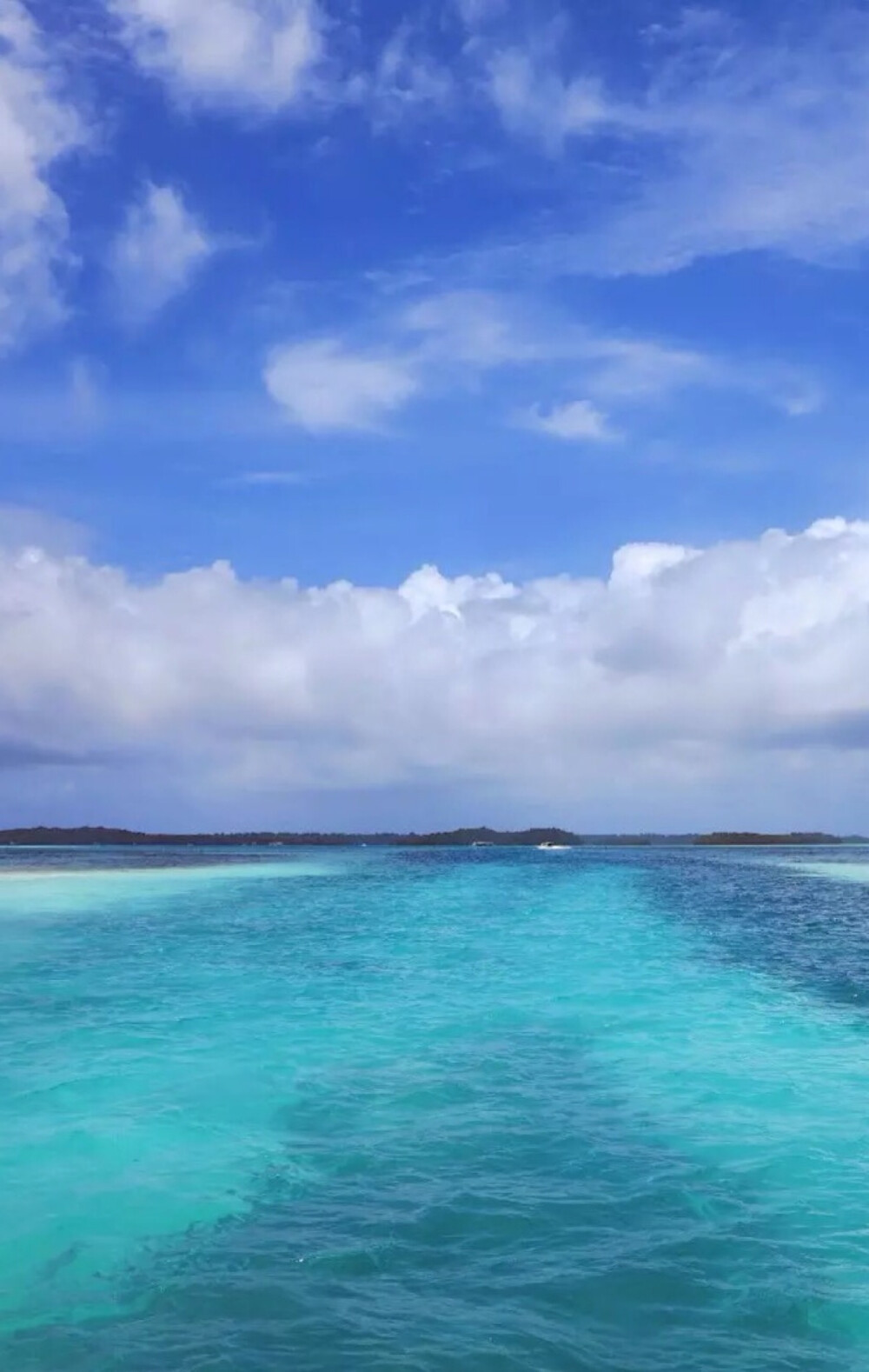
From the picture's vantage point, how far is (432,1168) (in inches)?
443

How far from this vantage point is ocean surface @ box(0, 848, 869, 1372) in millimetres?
7820

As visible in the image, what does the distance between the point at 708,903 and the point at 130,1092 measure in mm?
40509

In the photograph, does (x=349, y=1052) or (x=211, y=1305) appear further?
(x=349, y=1052)

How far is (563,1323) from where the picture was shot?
7.91m

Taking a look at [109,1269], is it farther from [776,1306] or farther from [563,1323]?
[776,1306]

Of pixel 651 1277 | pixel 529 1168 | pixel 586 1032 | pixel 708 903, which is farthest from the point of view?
pixel 708 903

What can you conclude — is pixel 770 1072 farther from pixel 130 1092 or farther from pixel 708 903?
pixel 708 903

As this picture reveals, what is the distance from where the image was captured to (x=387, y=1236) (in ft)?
31.0

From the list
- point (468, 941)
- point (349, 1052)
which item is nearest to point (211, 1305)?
point (349, 1052)

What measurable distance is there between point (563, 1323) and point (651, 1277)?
113cm

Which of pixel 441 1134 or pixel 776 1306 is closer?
pixel 776 1306

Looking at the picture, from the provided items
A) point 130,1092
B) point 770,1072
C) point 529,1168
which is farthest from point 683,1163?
point 130,1092

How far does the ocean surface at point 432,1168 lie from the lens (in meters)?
7.82

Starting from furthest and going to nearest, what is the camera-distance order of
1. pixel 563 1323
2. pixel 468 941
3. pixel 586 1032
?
pixel 468 941, pixel 586 1032, pixel 563 1323
